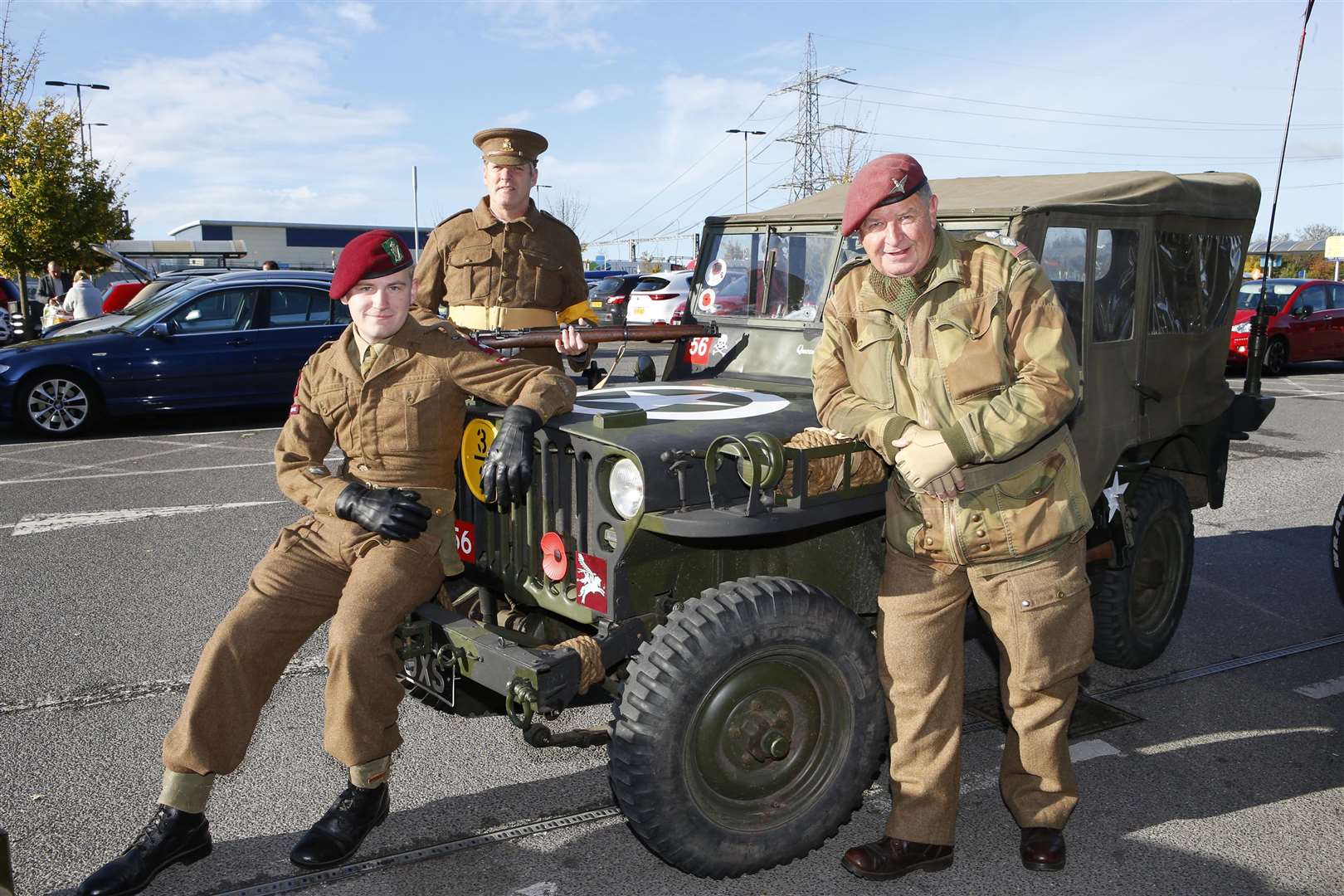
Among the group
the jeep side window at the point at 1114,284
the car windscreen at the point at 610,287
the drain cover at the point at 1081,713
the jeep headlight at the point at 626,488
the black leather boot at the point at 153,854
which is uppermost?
the car windscreen at the point at 610,287

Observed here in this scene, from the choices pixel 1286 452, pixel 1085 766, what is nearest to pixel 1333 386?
pixel 1286 452

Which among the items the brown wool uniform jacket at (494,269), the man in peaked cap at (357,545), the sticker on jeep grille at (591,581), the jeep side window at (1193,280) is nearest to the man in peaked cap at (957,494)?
the sticker on jeep grille at (591,581)

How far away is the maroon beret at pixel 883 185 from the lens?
9.64 feet

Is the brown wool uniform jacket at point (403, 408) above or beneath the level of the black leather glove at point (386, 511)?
above

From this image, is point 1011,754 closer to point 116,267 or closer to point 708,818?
point 708,818

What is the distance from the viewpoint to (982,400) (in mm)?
3004

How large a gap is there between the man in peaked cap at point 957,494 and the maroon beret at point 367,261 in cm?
136

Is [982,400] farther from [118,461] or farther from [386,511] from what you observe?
[118,461]

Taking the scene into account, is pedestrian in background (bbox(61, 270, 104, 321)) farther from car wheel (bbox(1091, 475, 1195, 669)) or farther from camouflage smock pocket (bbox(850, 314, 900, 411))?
camouflage smock pocket (bbox(850, 314, 900, 411))

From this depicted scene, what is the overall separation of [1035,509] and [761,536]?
786mm

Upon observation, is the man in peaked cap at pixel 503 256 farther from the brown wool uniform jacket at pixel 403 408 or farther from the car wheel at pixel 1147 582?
the car wheel at pixel 1147 582

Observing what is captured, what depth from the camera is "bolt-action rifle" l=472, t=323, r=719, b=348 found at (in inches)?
159

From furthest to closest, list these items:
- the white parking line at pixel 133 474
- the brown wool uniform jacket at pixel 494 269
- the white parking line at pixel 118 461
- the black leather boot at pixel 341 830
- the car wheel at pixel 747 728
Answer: the white parking line at pixel 118 461
the white parking line at pixel 133 474
the brown wool uniform jacket at pixel 494 269
the black leather boot at pixel 341 830
the car wheel at pixel 747 728

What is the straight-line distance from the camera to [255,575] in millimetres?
3338
